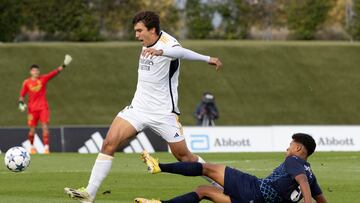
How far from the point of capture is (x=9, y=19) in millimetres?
66438

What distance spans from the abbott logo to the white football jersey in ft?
61.7

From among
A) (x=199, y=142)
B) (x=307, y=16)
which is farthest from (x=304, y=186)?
(x=307, y=16)

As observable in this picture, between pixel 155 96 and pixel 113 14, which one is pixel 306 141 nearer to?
pixel 155 96

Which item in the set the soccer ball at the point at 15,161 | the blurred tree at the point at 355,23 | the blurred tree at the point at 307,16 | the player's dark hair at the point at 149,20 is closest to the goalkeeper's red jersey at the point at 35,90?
the soccer ball at the point at 15,161

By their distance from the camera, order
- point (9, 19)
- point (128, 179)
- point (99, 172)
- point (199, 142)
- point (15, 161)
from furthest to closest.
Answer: point (9, 19), point (199, 142), point (128, 179), point (15, 161), point (99, 172)

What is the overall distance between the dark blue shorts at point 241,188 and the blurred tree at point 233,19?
201 ft

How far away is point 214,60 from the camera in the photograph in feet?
45.9

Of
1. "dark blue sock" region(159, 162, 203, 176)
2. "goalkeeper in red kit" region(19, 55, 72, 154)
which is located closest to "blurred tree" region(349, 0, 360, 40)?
"goalkeeper in red kit" region(19, 55, 72, 154)

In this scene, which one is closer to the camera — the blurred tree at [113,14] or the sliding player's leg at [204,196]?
the sliding player's leg at [204,196]

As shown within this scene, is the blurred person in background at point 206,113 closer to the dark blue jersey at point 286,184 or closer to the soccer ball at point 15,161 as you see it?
the soccer ball at point 15,161

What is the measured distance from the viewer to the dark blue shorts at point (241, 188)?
12961 mm

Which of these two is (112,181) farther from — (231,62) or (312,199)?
(231,62)

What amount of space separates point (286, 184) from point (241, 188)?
548 mm

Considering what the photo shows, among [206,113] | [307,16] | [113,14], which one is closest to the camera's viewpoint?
[206,113]
